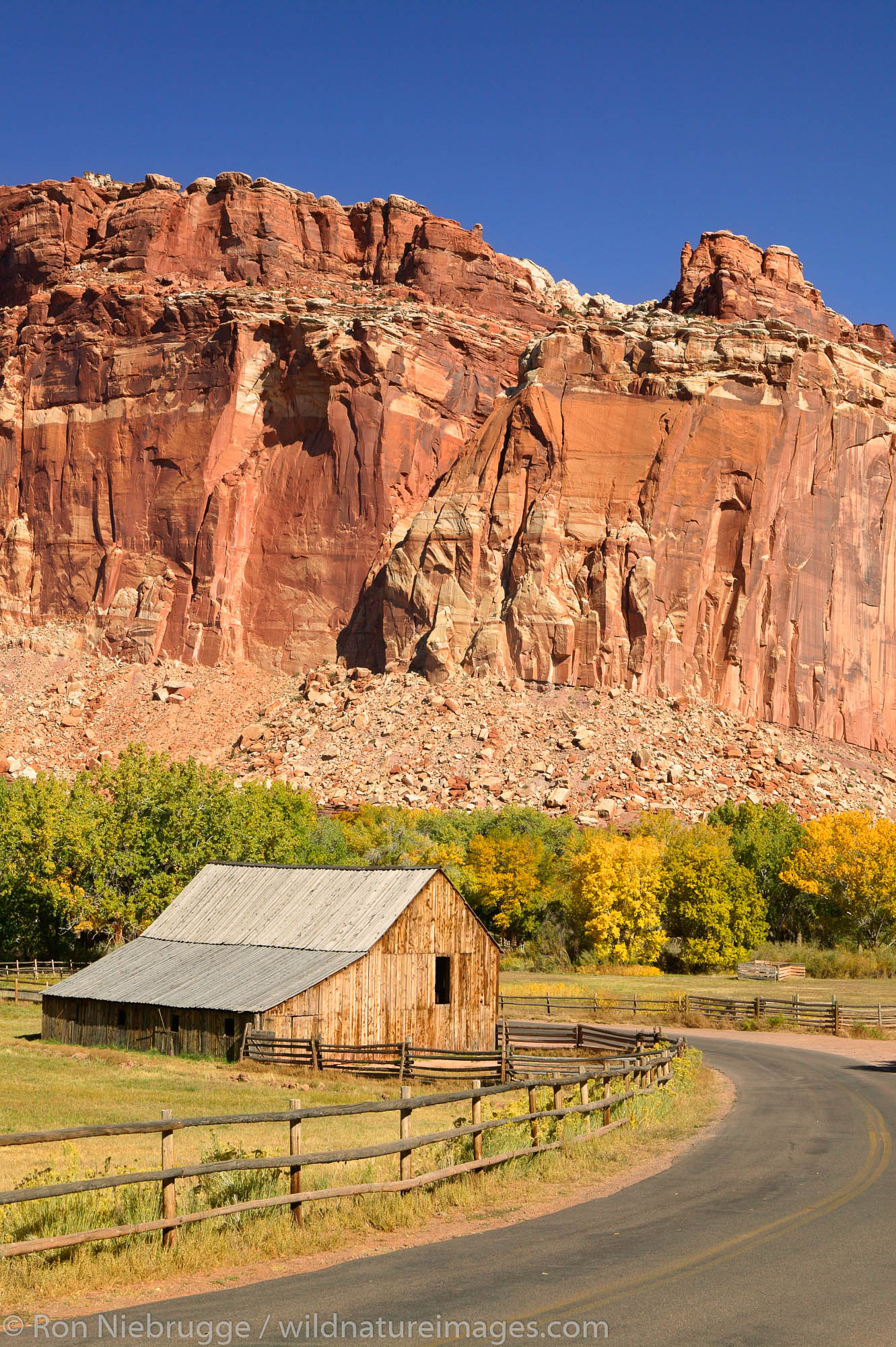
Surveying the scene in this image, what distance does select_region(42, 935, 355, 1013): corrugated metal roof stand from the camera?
3084 centimetres

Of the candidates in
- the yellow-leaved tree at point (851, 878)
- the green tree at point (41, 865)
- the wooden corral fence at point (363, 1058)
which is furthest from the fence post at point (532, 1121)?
the yellow-leaved tree at point (851, 878)

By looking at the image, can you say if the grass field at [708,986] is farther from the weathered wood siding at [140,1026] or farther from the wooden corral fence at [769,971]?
the weathered wood siding at [140,1026]

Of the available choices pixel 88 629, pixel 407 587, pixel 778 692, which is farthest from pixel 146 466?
pixel 778 692

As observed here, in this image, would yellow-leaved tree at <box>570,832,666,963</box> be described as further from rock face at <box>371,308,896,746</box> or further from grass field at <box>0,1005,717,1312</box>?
grass field at <box>0,1005,717,1312</box>

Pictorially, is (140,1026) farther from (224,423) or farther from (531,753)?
(224,423)

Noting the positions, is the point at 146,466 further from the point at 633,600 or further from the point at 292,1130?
the point at 292,1130

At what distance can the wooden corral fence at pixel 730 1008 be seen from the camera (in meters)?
41.6

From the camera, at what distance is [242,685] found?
10325 cm

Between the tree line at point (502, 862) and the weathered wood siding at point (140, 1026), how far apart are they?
39.9ft

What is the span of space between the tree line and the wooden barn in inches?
486

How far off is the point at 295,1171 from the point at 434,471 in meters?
98.3

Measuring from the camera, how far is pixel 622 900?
2461 inches

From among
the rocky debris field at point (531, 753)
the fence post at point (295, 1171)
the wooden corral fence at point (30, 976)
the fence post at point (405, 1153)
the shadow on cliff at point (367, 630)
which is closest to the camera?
the fence post at point (295, 1171)

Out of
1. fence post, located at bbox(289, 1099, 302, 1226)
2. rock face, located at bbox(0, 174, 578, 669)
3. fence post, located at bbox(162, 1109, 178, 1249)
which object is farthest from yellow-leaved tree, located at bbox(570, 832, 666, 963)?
fence post, located at bbox(162, 1109, 178, 1249)
